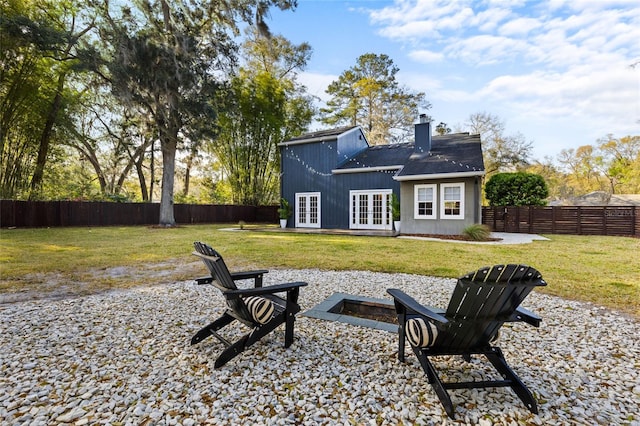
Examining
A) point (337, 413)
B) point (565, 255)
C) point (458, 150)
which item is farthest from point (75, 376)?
point (458, 150)

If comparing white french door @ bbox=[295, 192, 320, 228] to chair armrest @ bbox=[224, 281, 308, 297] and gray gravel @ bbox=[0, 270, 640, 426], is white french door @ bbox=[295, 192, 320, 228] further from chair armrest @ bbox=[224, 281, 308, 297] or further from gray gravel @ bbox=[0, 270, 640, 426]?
chair armrest @ bbox=[224, 281, 308, 297]

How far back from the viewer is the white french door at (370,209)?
13102mm

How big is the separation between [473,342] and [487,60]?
1346 cm

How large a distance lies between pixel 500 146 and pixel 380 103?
9250 millimetres

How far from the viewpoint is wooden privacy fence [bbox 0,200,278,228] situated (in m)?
12.6

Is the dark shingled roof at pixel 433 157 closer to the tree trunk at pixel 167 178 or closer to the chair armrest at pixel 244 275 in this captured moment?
the tree trunk at pixel 167 178

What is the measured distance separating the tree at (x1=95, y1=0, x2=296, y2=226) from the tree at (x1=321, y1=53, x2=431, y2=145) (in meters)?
10.7

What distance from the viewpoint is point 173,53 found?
1257 centimetres

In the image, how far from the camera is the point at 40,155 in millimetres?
14133

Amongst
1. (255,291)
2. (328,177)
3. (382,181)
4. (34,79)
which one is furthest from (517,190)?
(34,79)

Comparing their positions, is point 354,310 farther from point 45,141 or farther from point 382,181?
point 45,141

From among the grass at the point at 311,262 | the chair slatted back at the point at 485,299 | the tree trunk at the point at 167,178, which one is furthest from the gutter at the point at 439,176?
the tree trunk at the point at 167,178

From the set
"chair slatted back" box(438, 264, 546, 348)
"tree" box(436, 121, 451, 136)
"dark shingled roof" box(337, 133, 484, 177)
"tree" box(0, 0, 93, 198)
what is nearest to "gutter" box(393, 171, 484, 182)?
"dark shingled roof" box(337, 133, 484, 177)

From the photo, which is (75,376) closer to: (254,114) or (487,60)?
(487,60)
